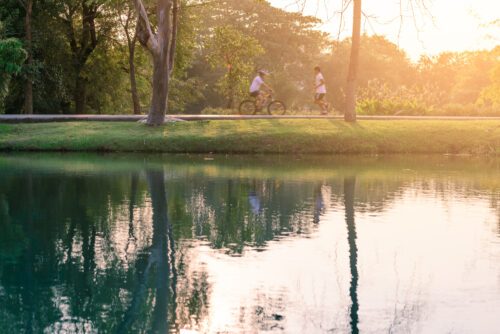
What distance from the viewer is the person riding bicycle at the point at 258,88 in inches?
1125

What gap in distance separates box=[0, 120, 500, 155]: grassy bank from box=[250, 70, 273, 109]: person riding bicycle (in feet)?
7.54

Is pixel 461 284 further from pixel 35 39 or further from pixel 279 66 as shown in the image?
pixel 279 66

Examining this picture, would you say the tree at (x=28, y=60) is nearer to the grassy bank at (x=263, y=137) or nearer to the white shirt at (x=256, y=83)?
the grassy bank at (x=263, y=137)

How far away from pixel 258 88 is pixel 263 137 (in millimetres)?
5122

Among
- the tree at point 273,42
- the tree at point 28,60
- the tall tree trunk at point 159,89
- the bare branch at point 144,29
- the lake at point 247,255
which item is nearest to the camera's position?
the lake at point 247,255

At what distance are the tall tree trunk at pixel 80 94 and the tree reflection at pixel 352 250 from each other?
2936cm

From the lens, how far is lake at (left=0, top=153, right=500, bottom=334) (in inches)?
220

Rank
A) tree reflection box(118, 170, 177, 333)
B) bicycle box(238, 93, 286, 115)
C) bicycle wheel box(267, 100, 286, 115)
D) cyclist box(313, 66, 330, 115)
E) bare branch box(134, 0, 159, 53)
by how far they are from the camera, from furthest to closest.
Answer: bicycle wheel box(267, 100, 286, 115), bicycle box(238, 93, 286, 115), cyclist box(313, 66, 330, 115), bare branch box(134, 0, 159, 53), tree reflection box(118, 170, 177, 333)

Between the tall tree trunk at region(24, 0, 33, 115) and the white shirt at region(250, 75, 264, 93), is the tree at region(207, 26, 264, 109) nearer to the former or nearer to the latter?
the tall tree trunk at region(24, 0, 33, 115)

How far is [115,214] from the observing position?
10422mm

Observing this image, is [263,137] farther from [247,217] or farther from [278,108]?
[247,217]

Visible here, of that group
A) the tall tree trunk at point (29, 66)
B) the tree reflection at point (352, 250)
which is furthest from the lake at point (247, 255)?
the tall tree trunk at point (29, 66)

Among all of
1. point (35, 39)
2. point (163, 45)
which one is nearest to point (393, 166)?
point (163, 45)

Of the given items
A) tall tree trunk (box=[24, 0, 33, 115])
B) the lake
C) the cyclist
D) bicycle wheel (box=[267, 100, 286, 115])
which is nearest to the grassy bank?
the cyclist
